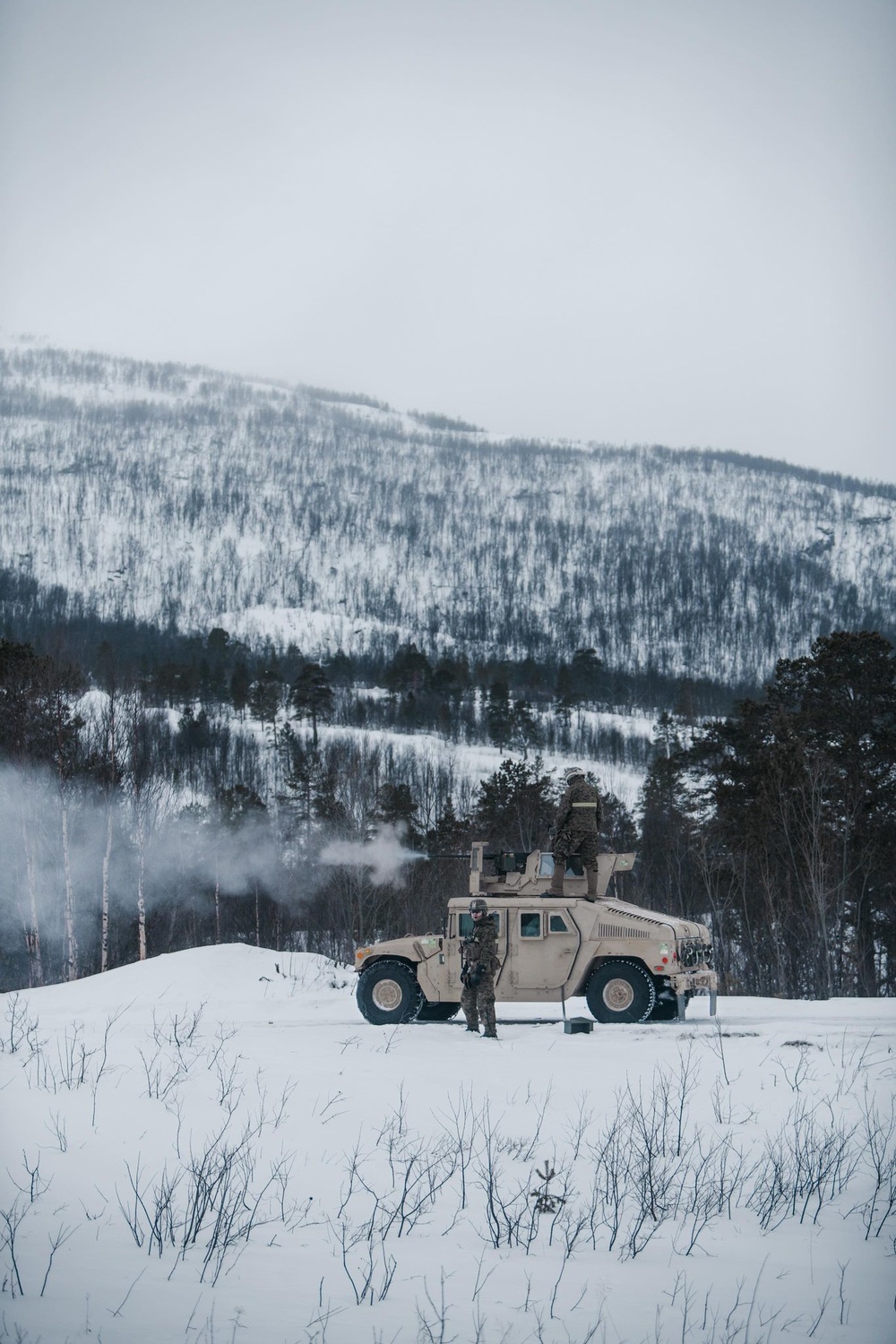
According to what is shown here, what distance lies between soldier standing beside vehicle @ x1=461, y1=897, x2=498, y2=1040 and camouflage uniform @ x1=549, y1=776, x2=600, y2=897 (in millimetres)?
1898

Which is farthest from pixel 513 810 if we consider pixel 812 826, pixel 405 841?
pixel 812 826

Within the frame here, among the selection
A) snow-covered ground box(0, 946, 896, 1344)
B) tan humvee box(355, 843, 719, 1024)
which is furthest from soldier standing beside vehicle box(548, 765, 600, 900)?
snow-covered ground box(0, 946, 896, 1344)

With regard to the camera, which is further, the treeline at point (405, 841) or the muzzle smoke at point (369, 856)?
the muzzle smoke at point (369, 856)

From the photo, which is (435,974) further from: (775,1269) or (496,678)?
(496,678)

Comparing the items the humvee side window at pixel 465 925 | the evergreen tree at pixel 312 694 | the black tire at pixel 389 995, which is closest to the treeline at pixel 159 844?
the black tire at pixel 389 995

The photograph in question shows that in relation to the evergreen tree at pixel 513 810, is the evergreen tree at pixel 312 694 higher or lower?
higher

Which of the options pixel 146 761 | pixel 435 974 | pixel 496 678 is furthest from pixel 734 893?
pixel 496 678

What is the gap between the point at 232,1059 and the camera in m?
12.8

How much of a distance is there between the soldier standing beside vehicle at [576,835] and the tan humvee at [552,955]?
21 cm

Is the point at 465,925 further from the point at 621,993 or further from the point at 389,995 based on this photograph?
the point at 621,993

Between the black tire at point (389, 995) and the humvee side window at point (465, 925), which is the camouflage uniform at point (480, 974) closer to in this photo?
the humvee side window at point (465, 925)

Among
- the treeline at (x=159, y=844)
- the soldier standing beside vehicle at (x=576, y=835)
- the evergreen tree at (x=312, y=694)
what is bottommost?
the treeline at (x=159, y=844)

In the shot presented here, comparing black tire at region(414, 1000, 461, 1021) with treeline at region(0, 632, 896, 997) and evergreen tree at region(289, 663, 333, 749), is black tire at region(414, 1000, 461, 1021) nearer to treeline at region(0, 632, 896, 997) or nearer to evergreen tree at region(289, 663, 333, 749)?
treeline at region(0, 632, 896, 997)

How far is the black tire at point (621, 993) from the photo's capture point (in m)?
16.6
